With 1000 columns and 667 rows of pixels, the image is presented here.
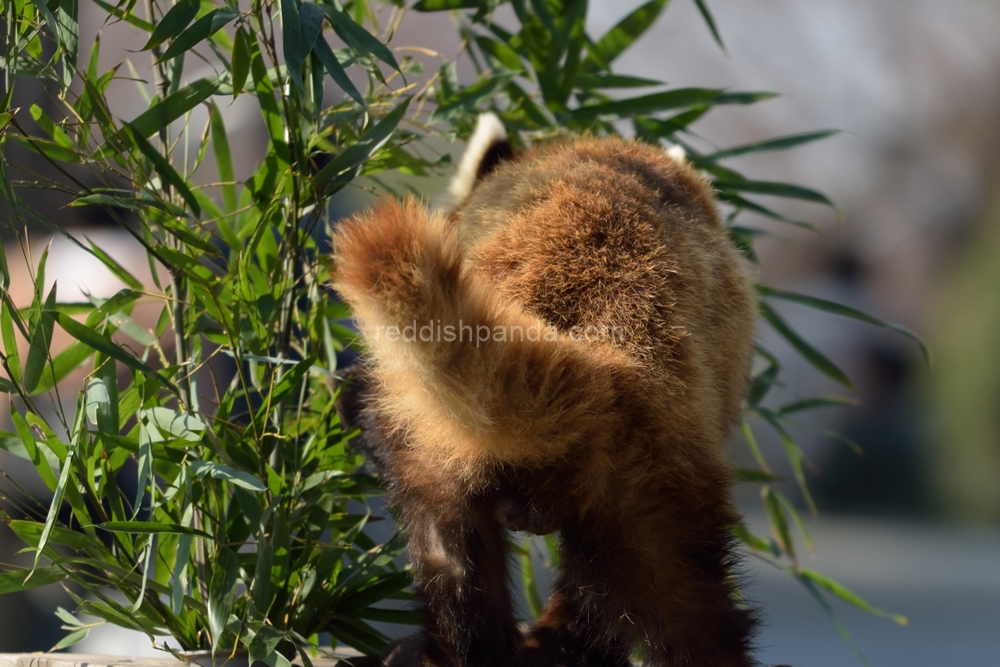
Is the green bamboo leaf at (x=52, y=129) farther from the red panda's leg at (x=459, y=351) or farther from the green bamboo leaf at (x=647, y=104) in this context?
the green bamboo leaf at (x=647, y=104)

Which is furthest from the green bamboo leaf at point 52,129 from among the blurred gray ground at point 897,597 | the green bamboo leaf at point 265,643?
the blurred gray ground at point 897,597

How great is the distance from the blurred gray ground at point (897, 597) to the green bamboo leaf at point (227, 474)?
2526 millimetres

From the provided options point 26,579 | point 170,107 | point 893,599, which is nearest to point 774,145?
point 170,107

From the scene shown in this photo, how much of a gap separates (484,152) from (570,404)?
614 millimetres

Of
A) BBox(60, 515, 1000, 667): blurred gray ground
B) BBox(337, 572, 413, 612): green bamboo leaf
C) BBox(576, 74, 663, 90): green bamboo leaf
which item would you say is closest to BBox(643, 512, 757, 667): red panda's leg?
BBox(337, 572, 413, 612): green bamboo leaf

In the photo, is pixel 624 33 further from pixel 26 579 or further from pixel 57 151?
pixel 26 579

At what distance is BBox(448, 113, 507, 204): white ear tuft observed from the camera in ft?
4.50

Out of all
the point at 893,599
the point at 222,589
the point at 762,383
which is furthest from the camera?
the point at 893,599

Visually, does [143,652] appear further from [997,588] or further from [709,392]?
[997,588]

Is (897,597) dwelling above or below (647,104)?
below

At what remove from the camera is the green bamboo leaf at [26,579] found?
1.06 meters

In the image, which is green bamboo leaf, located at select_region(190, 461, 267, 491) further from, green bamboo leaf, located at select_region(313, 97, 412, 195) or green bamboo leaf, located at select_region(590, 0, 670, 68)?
green bamboo leaf, located at select_region(590, 0, 670, 68)

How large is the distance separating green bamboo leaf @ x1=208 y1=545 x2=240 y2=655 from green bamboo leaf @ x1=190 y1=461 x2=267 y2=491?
11 centimetres

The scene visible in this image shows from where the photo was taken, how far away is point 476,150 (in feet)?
4.52
